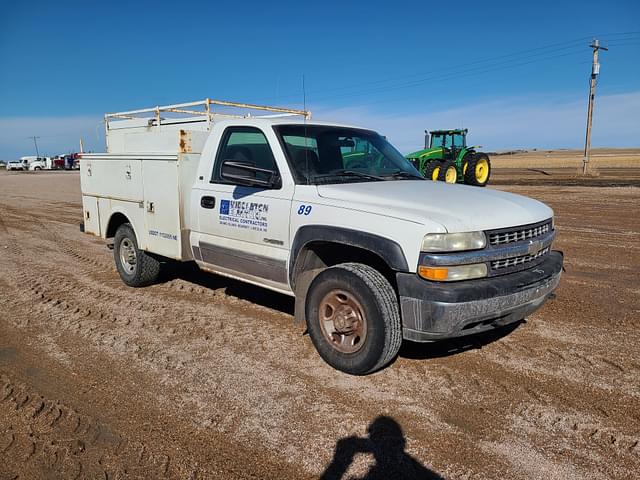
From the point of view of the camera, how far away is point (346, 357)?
3744mm

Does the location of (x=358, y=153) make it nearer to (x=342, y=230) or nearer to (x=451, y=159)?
(x=342, y=230)

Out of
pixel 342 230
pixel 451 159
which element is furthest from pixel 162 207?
pixel 451 159

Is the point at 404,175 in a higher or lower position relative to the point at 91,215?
higher

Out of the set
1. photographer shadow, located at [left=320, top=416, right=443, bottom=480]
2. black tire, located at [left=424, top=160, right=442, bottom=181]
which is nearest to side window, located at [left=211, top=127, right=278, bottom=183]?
photographer shadow, located at [left=320, top=416, right=443, bottom=480]

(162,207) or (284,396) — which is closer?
(284,396)

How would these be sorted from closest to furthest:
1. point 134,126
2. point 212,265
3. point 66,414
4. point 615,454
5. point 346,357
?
point 615,454 < point 66,414 < point 346,357 < point 212,265 < point 134,126

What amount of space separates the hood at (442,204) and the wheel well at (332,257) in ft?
1.32

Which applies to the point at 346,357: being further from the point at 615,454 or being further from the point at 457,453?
the point at 615,454

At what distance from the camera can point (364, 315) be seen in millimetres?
3555

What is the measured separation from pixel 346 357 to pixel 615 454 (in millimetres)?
1826

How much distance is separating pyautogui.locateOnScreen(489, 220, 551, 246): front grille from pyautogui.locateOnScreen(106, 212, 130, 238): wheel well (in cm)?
459

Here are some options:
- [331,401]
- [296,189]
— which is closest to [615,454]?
[331,401]

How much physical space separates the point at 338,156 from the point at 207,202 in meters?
1.40

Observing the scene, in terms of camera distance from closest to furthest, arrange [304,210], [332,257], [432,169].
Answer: [304,210], [332,257], [432,169]
